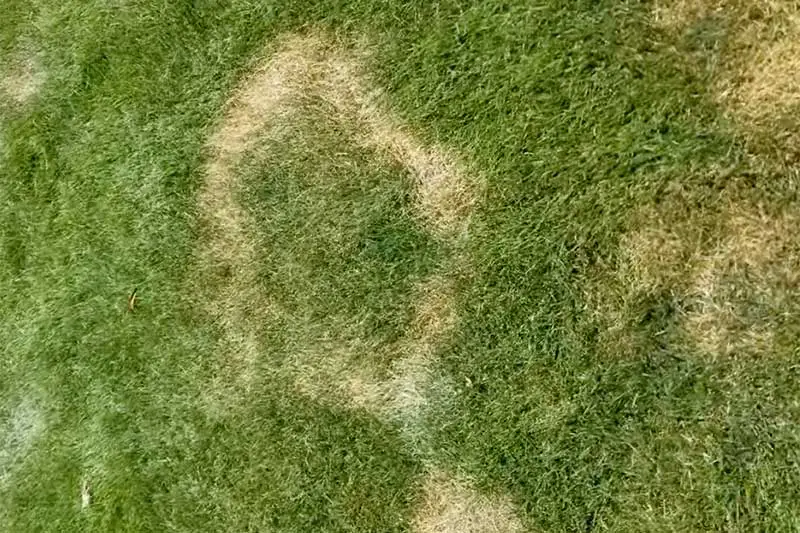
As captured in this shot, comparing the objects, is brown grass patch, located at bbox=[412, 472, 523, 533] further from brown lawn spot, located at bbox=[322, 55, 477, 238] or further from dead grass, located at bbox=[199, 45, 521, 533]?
brown lawn spot, located at bbox=[322, 55, 477, 238]

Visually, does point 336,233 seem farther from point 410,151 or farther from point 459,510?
point 459,510

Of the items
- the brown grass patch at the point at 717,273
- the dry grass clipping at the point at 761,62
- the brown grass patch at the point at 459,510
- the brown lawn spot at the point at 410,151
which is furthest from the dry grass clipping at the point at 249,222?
the dry grass clipping at the point at 761,62

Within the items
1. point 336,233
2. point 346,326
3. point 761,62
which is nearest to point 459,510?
point 346,326

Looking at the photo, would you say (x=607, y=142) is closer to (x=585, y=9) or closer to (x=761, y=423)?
(x=585, y=9)

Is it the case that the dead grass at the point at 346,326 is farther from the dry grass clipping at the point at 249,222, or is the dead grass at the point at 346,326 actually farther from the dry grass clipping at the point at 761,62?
the dry grass clipping at the point at 761,62

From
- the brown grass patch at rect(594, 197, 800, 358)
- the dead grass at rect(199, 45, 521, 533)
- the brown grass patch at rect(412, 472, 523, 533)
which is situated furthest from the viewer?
the dead grass at rect(199, 45, 521, 533)

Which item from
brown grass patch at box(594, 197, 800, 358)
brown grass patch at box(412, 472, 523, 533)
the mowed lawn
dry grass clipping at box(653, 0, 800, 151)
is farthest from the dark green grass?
dry grass clipping at box(653, 0, 800, 151)
